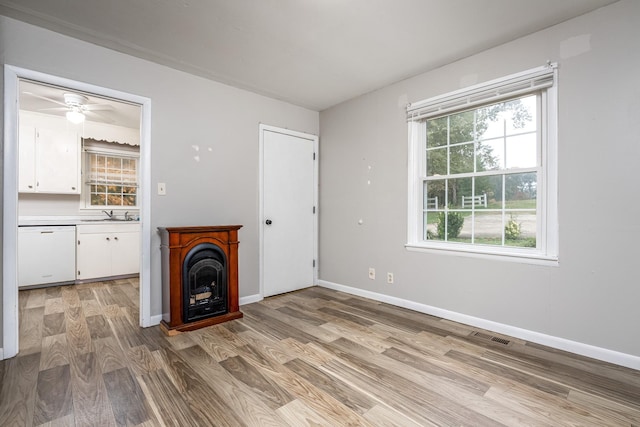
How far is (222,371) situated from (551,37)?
3556mm

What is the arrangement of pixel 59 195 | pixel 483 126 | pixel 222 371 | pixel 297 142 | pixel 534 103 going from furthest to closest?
pixel 59 195 → pixel 297 142 → pixel 483 126 → pixel 534 103 → pixel 222 371

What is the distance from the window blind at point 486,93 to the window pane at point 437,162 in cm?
38

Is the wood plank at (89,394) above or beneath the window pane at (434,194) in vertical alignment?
beneath

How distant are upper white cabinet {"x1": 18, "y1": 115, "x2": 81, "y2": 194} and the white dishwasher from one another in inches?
29.9

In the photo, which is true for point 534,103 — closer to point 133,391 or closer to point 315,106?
point 315,106

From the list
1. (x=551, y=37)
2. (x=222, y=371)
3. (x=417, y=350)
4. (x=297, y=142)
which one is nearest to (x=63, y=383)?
(x=222, y=371)

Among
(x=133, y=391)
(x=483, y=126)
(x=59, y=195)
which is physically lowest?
(x=133, y=391)

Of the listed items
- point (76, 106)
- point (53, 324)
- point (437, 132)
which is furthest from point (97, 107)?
point (437, 132)

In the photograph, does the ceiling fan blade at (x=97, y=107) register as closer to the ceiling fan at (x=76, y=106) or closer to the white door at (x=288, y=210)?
the ceiling fan at (x=76, y=106)

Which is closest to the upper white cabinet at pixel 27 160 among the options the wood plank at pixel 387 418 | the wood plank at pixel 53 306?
the wood plank at pixel 53 306

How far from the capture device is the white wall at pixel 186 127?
242 cm

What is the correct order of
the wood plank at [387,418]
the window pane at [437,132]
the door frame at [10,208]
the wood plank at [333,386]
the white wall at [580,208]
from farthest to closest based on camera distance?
the window pane at [437,132] < the door frame at [10,208] < the white wall at [580,208] < the wood plank at [333,386] < the wood plank at [387,418]

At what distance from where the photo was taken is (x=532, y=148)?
2.58 metres

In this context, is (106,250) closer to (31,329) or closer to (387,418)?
(31,329)
